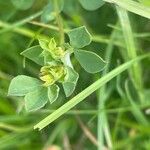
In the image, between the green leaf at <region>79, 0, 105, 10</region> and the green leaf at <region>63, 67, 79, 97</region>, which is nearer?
the green leaf at <region>63, 67, 79, 97</region>

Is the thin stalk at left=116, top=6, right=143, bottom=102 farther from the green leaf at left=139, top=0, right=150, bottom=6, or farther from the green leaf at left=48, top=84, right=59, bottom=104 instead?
the green leaf at left=48, top=84, right=59, bottom=104

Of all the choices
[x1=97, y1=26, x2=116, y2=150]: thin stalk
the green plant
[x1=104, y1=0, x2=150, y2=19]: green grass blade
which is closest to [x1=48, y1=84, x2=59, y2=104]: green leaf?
the green plant

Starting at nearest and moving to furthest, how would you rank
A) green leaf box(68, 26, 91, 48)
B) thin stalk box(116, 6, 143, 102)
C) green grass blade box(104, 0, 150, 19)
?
green leaf box(68, 26, 91, 48)
green grass blade box(104, 0, 150, 19)
thin stalk box(116, 6, 143, 102)

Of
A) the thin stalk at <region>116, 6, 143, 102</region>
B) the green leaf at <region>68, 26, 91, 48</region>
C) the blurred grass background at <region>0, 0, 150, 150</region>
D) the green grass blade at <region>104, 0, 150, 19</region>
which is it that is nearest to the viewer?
the green leaf at <region>68, 26, 91, 48</region>

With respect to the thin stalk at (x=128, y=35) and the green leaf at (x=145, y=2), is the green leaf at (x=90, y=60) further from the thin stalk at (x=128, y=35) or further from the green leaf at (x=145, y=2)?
the thin stalk at (x=128, y=35)

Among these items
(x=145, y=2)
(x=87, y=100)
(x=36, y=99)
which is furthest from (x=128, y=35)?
(x=36, y=99)

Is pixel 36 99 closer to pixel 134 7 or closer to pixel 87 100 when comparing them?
pixel 134 7

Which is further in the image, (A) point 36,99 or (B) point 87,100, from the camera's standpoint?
(B) point 87,100

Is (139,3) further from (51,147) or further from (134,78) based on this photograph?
(51,147)
